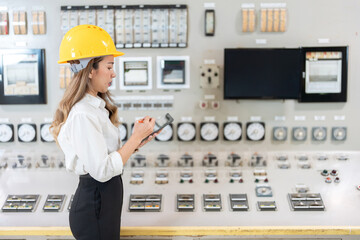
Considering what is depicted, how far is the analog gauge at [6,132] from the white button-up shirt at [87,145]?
3.91 ft

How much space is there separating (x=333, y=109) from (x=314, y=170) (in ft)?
1.59

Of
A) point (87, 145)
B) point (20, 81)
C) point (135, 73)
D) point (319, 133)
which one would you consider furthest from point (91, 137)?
point (319, 133)

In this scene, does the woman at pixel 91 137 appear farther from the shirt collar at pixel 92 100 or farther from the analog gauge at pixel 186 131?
the analog gauge at pixel 186 131

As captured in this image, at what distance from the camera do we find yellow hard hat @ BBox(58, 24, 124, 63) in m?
1.65

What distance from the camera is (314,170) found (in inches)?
96.5

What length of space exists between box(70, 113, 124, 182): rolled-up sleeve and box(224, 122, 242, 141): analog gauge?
3.94 ft

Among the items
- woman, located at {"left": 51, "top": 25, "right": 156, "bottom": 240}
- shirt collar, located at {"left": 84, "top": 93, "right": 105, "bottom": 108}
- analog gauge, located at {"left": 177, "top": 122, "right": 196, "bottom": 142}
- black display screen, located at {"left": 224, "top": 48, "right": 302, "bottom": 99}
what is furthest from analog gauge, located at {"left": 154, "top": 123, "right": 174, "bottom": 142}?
shirt collar, located at {"left": 84, "top": 93, "right": 105, "bottom": 108}

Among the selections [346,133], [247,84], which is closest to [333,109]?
[346,133]

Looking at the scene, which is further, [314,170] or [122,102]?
[122,102]

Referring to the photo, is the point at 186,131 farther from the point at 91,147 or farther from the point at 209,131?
the point at 91,147

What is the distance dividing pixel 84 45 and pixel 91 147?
1.53 ft

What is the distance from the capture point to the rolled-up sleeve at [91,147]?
155cm

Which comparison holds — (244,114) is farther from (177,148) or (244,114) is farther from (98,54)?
(98,54)

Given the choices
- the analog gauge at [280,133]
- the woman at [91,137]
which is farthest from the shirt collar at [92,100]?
the analog gauge at [280,133]
